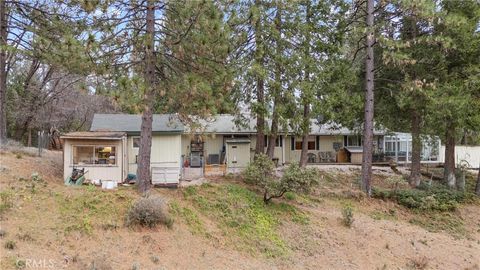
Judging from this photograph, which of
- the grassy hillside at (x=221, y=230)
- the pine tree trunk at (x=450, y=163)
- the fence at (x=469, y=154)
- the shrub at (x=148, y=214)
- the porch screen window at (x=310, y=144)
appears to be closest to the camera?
the grassy hillside at (x=221, y=230)

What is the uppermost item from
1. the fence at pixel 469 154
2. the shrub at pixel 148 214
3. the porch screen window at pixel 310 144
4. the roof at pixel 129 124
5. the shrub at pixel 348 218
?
the roof at pixel 129 124

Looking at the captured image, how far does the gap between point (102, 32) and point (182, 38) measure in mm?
2086

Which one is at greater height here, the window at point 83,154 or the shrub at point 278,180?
the window at point 83,154

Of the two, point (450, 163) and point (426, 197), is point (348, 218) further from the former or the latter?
point (450, 163)

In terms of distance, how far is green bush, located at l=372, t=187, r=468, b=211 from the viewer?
15.2 metres

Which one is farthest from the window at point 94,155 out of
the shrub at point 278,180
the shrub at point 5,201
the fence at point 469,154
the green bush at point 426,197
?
the fence at point 469,154

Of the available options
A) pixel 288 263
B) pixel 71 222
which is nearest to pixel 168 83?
pixel 71 222

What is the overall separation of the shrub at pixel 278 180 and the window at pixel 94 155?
15.7 ft

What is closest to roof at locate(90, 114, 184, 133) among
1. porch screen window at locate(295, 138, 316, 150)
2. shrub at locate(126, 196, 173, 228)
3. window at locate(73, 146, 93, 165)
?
window at locate(73, 146, 93, 165)

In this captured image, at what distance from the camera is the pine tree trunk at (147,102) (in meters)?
10.0

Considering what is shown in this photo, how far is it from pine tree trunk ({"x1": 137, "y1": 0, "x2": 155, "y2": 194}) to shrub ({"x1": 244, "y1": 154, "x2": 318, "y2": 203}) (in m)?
3.77

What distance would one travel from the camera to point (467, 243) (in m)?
12.9

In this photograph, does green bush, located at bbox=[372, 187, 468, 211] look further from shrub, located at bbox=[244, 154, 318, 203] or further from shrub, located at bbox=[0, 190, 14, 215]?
shrub, located at bbox=[0, 190, 14, 215]

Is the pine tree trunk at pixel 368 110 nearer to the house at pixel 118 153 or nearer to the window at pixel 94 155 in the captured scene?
the house at pixel 118 153
